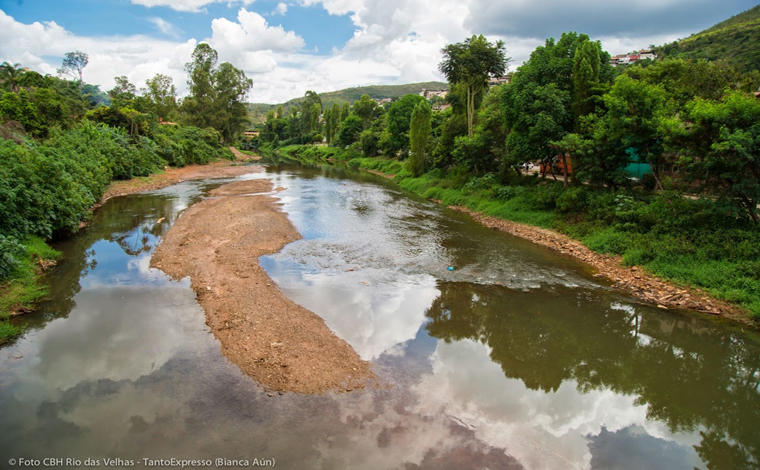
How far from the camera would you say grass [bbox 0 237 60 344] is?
1088cm

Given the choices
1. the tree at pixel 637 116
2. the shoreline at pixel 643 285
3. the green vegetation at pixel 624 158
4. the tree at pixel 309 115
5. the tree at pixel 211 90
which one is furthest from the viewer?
the tree at pixel 309 115

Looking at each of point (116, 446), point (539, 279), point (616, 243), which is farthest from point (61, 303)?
point (616, 243)

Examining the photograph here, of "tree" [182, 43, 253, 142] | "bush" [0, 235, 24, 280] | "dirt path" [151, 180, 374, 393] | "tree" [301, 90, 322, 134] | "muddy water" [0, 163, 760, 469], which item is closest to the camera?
"muddy water" [0, 163, 760, 469]

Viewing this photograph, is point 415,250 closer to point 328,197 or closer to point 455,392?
point 455,392

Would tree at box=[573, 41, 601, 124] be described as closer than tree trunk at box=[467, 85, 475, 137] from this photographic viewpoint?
→ Yes

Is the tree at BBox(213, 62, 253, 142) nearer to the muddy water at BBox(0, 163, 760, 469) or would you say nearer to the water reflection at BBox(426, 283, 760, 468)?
the muddy water at BBox(0, 163, 760, 469)

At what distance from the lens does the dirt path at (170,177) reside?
33.6 meters

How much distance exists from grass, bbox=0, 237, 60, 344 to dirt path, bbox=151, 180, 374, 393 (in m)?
3.73

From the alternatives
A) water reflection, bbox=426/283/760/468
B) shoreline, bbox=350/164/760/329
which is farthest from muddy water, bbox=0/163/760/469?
shoreline, bbox=350/164/760/329

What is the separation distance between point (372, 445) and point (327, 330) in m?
4.41

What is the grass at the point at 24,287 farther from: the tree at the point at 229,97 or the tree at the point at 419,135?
the tree at the point at 229,97

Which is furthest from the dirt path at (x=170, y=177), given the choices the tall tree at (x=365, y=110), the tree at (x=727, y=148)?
the tree at (x=727, y=148)

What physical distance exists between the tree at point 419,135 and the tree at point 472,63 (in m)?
6.01

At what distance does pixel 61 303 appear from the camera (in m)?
12.7
